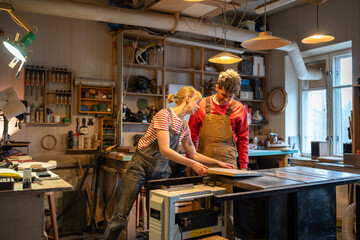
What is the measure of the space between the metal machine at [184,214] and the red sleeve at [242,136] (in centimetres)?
110

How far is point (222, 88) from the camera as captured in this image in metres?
3.04

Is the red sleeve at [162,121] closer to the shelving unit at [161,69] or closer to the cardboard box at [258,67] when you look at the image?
the shelving unit at [161,69]

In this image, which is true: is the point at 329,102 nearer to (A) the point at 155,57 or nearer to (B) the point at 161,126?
A: (A) the point at 155,57

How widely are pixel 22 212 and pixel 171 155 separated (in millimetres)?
1124

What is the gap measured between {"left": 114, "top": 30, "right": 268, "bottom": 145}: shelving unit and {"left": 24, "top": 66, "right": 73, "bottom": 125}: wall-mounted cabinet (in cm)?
75

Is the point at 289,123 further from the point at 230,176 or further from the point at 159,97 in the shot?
the point at 230,176

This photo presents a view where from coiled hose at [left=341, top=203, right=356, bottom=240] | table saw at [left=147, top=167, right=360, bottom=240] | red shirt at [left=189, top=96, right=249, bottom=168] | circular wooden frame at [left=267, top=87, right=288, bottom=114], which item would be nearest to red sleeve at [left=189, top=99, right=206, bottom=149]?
red shirt at [left=189, top=96, right=249, bottom=168]

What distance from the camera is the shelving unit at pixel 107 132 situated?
16.6 ft

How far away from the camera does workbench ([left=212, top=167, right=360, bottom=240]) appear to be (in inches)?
88.7

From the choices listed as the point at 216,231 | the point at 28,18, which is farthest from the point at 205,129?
the point at 28,18

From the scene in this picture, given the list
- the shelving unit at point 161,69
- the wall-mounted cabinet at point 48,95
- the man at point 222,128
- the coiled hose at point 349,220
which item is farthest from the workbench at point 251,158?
the coiled hose at point 349,220

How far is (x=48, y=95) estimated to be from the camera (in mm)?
4848

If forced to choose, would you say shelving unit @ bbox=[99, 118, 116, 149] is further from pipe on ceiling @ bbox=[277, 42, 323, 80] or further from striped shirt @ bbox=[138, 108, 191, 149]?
pipe on ceiling @ bbox=[277, 42, 323, 80]

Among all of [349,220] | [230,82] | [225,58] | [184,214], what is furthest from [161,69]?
[184,214]
